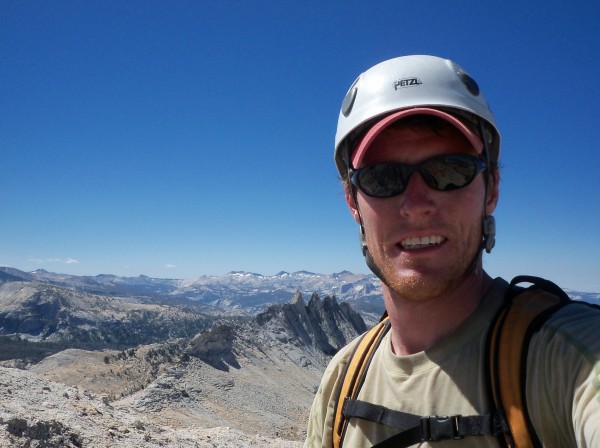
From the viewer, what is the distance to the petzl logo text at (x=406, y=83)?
10.0ft

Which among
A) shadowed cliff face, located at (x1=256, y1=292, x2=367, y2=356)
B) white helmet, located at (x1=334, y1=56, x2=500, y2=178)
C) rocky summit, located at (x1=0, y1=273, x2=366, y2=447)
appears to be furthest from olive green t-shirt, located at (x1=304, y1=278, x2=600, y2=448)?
shadowed cliff face, located at (x1=256, y1=292, x2=367, y2=356)

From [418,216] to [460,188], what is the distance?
302 millimetres

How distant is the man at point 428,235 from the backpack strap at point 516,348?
118 mm

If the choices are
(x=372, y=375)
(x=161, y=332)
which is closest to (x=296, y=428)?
(x=372, y=375)

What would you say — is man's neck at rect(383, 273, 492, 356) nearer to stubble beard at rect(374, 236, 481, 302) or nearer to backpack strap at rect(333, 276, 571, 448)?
stubble beard at rect(374, 236, 481, 302)

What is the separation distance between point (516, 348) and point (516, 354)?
35mm

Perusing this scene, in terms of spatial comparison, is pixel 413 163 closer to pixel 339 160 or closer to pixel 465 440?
pixel 339 160

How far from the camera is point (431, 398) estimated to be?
2.56m

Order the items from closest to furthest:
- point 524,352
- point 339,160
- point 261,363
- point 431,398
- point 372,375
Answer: point 524,352, point 431,398, point 372,375, point 339,160, point 261,363

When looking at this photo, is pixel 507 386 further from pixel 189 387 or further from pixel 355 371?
pixel 189 387

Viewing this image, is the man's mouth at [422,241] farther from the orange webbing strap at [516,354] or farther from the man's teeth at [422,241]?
the orange webbing strap at [516,354]

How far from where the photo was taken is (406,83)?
10.2ft

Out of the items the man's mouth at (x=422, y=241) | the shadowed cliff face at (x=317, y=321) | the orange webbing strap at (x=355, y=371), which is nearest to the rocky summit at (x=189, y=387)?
the shadowed cliff face at (x=317, y=321)

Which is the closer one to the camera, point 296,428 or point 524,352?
point 524,352
